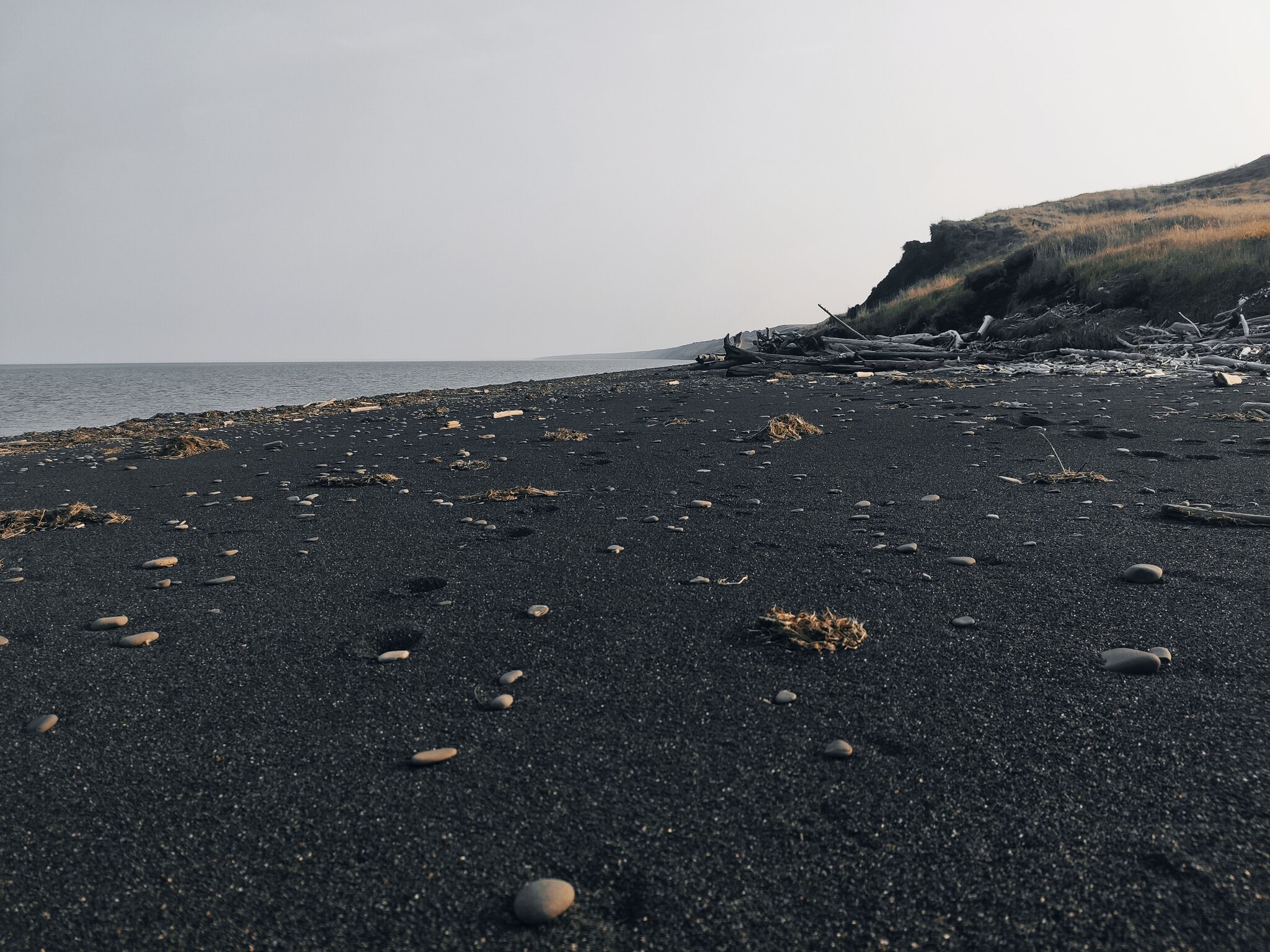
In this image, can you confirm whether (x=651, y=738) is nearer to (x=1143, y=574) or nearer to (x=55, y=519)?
(x=1143, y=574)

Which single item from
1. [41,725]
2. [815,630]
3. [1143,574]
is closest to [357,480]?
[41,725]

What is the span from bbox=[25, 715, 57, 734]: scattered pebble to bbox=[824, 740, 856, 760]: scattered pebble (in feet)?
8.49

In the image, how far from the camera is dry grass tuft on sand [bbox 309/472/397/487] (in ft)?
21.1

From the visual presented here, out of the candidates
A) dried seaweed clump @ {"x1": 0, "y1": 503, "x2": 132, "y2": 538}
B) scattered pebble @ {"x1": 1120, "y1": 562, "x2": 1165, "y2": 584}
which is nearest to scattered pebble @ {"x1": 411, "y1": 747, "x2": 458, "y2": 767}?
scattered pebble @ {"x1": 1120, "y1": 562, "x2": 1165, "y2": 584}

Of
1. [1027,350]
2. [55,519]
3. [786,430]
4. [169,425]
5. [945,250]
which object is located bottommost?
[786,430]

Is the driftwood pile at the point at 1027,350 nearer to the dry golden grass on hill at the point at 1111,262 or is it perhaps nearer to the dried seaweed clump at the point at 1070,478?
the dry golden grass on hill at the point at 1111,262

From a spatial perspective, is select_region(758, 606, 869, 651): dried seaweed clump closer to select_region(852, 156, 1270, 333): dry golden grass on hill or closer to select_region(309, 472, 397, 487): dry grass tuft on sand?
select_region(309, 472, 397, 487): dry grass tuft on sand

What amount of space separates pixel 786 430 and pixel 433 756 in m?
6.35

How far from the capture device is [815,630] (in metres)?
2.84

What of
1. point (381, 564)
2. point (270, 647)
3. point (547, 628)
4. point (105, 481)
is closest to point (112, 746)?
point (270, 647)

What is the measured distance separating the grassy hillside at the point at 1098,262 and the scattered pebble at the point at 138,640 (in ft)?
69.6

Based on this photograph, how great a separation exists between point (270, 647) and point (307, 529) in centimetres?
210

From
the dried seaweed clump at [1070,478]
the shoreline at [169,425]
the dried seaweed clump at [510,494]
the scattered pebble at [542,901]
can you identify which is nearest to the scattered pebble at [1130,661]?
the scattered pebble at [542,901]

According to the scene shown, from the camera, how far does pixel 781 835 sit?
1.78m
